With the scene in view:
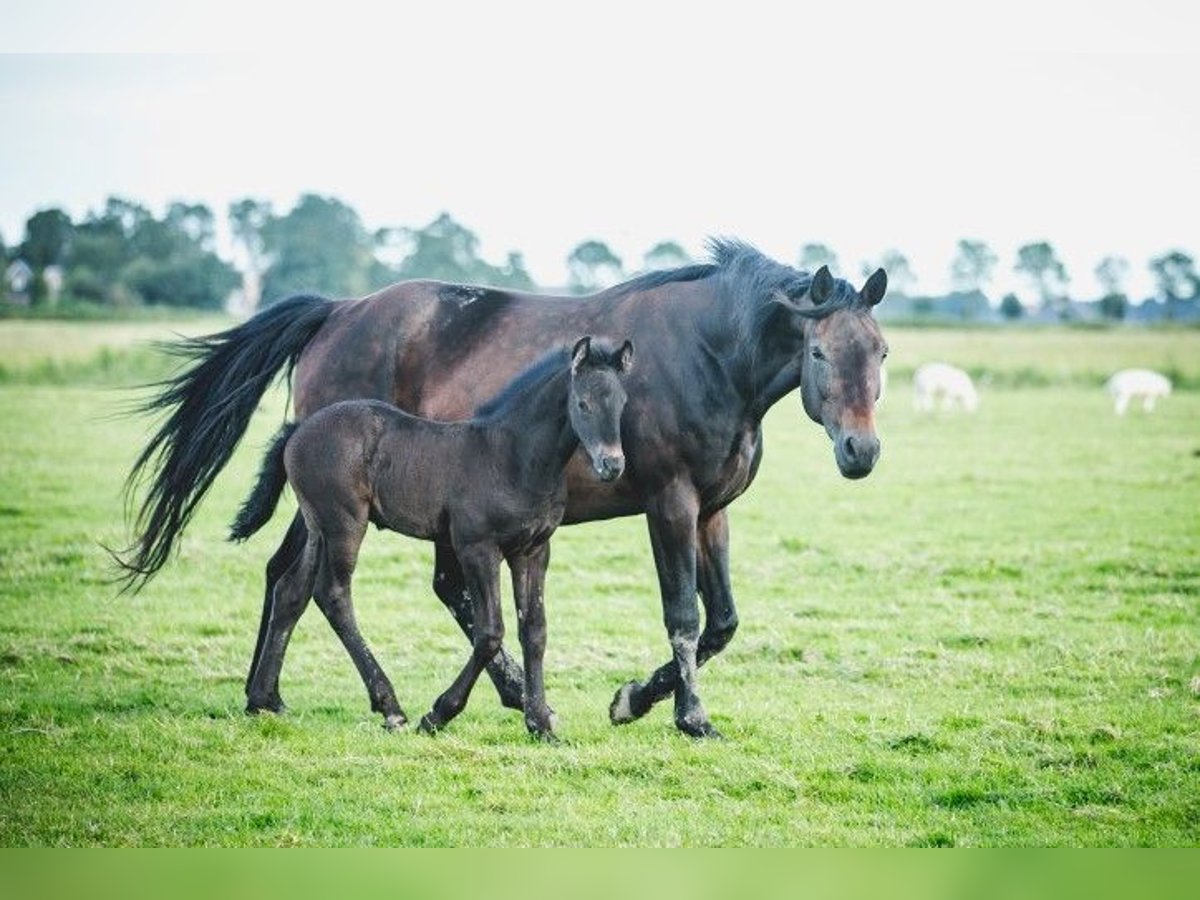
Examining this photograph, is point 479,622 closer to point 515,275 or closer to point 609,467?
point 609,467

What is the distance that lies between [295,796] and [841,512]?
1129 centimetres

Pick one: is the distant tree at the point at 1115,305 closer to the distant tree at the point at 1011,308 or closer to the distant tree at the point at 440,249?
the distant tree at the point at 1011,308

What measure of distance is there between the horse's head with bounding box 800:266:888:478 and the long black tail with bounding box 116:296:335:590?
3.41 m

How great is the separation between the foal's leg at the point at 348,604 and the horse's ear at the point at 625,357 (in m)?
1.72

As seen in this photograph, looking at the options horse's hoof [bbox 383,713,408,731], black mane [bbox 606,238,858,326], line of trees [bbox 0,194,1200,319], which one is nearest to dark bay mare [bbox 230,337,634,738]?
horse's hoof [bbox 383,713,408,731]

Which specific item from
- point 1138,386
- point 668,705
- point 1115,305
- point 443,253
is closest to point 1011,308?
point 1115,305

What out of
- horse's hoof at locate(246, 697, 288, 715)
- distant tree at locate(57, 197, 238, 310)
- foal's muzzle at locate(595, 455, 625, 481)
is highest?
distant tree at locate(57, 197, 238, 310)

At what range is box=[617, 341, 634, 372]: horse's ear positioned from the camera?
708 cm

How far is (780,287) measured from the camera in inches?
295

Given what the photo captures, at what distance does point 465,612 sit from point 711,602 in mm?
1554

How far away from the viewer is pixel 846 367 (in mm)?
7039

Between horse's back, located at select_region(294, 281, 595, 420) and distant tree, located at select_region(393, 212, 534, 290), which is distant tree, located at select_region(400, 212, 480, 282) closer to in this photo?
distant tree, located at select_region(393, 212, 534, 290)

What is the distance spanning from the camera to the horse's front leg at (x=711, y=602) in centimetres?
779

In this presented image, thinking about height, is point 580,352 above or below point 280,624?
above
